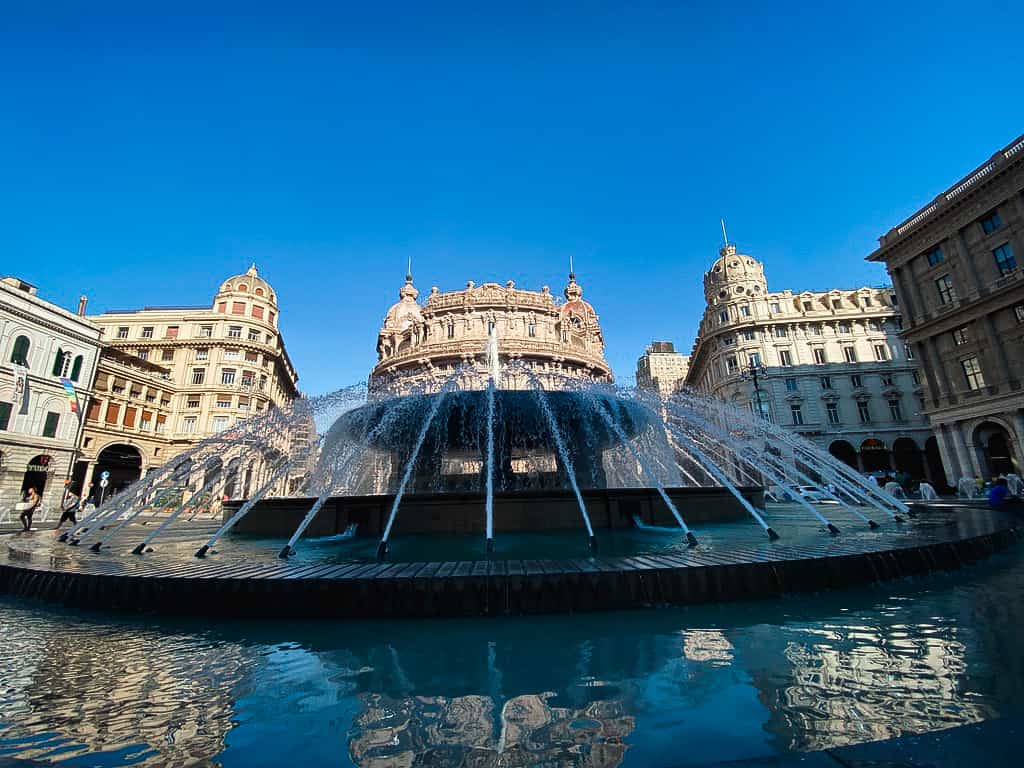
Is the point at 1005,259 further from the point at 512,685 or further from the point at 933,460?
the point at 512,685

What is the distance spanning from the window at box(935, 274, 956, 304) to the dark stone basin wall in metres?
29.4

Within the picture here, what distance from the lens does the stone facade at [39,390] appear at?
30.0 meters

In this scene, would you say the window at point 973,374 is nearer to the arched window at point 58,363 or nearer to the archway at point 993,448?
the archway at point 993,448

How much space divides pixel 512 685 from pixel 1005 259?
3802 centimetres

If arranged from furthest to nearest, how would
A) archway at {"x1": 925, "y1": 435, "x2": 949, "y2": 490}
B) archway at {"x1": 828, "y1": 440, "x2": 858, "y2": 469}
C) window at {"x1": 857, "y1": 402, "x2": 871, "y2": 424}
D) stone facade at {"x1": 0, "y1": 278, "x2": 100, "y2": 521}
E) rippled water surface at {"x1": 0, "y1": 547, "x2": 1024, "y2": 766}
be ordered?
window at {"x1": 857, "y1": 402, "x2": 871, "y2": 424}
archway at {"x1": 828, "y1": 440, "x2": 858, "y2": 469}
archway at {"x1": 925, "y1": 435, "x2": 949, "y2": 490}
stone facade at {"x1": 0, "y1": 278, "x2": 100, "y2": 521}
rippled water surface at {"x1": 0, "y1": 547, "x2": 1024, "y2": 766}

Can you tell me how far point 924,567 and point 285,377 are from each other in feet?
220

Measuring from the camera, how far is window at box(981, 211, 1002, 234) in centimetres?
2738

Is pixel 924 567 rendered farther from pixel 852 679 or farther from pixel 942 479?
pixel 942 479

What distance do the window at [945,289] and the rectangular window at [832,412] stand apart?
16.8 metres

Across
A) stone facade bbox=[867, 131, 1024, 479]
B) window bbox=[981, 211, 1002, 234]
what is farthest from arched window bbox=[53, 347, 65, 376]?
window bbox=[981, 211, 1002, 234]

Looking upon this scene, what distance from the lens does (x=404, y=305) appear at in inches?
2051

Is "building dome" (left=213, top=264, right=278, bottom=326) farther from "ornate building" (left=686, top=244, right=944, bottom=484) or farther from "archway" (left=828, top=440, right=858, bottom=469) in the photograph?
"archway" (left=828, top=440, right=858, bottom=469)

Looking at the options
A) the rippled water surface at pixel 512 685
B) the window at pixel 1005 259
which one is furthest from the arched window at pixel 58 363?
the window at pixel 1005 259

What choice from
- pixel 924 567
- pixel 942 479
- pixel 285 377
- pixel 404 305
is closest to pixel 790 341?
pixel 942 479
